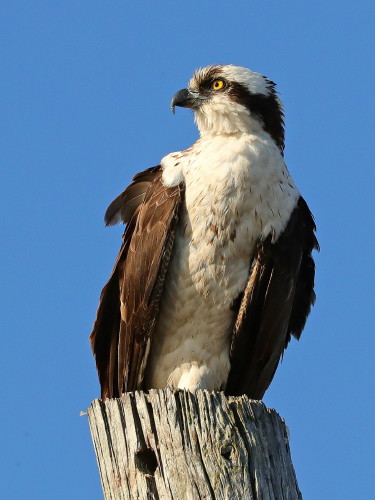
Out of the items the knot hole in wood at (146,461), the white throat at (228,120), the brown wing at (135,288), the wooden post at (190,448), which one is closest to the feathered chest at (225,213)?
the brown wing at (135,288)

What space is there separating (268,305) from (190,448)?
2360 millimetres

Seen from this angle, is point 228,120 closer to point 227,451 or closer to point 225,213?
point 225,213

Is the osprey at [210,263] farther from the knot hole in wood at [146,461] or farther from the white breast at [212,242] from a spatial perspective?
the knot hole in wood at [146,461]

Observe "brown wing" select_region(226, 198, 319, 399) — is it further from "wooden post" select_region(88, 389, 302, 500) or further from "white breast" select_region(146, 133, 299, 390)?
"wooden post" select_region(88, 389, 302, 500)

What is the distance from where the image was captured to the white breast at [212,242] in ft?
20.5

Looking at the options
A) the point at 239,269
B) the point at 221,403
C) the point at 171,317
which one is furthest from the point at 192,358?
the point at 221,403

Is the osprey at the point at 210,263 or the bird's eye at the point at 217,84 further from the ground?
the bird's eye at the point at 217,84

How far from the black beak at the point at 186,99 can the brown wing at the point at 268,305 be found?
44.7 inches

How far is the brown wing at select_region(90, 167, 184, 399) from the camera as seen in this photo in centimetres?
623

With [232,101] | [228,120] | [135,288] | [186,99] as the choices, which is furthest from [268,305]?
[186,99]

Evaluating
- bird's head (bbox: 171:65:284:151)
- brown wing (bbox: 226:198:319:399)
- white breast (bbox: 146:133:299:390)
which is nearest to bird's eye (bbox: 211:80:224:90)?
bird's head (bbox: 171:65:284:151)

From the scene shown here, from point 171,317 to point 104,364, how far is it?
63 centimetres

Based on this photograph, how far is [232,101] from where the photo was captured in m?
6.66

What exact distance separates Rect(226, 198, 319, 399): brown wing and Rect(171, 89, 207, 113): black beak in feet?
3.72
